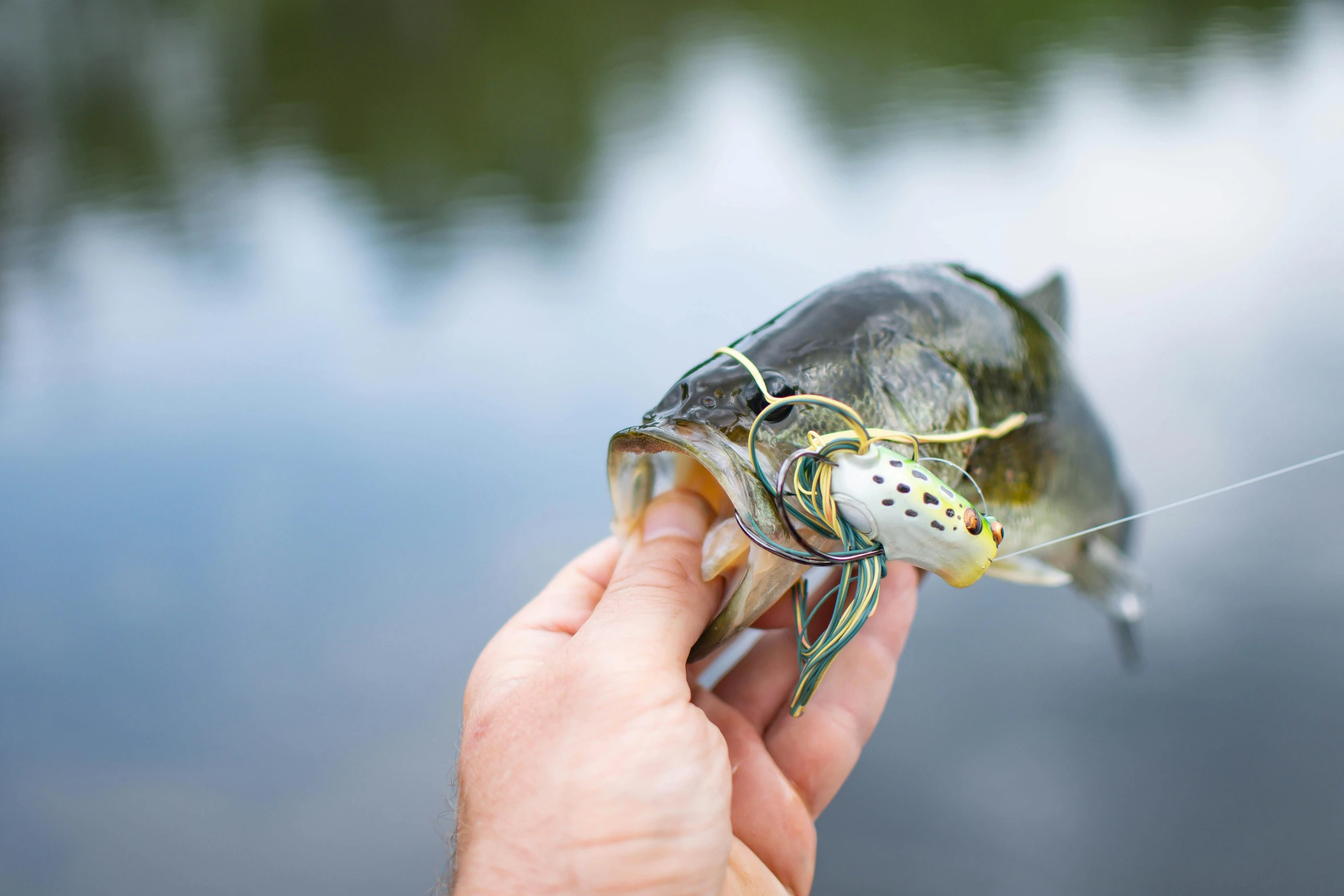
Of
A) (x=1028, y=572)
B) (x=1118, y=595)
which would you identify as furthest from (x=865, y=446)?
(x=1118, y=595)

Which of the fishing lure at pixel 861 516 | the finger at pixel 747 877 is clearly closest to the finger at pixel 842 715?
the finger at pixel 747 877

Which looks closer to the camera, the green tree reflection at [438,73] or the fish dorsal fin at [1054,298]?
the fish dorsal fin at [1054,298]

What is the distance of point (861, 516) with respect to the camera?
40.3 inches

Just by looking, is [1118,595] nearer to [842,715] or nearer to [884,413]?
[842,715]

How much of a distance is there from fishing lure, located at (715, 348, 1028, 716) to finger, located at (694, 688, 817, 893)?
35 centimetres

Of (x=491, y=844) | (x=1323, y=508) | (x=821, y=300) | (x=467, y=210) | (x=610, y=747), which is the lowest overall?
(x=1323, y=508)

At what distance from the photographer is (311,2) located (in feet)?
35.9

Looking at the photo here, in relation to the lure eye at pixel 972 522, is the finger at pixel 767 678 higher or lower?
lower

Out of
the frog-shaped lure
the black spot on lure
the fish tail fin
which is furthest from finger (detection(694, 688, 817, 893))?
the fish tail fin

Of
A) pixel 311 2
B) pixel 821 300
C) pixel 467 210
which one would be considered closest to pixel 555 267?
pixel 467 210

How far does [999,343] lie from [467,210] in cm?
462

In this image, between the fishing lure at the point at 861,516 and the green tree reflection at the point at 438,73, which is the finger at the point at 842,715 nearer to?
the fishing lure at the point at 861,516

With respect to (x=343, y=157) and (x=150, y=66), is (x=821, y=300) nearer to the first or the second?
(x=343, y=157)

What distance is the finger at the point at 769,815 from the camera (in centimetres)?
135
